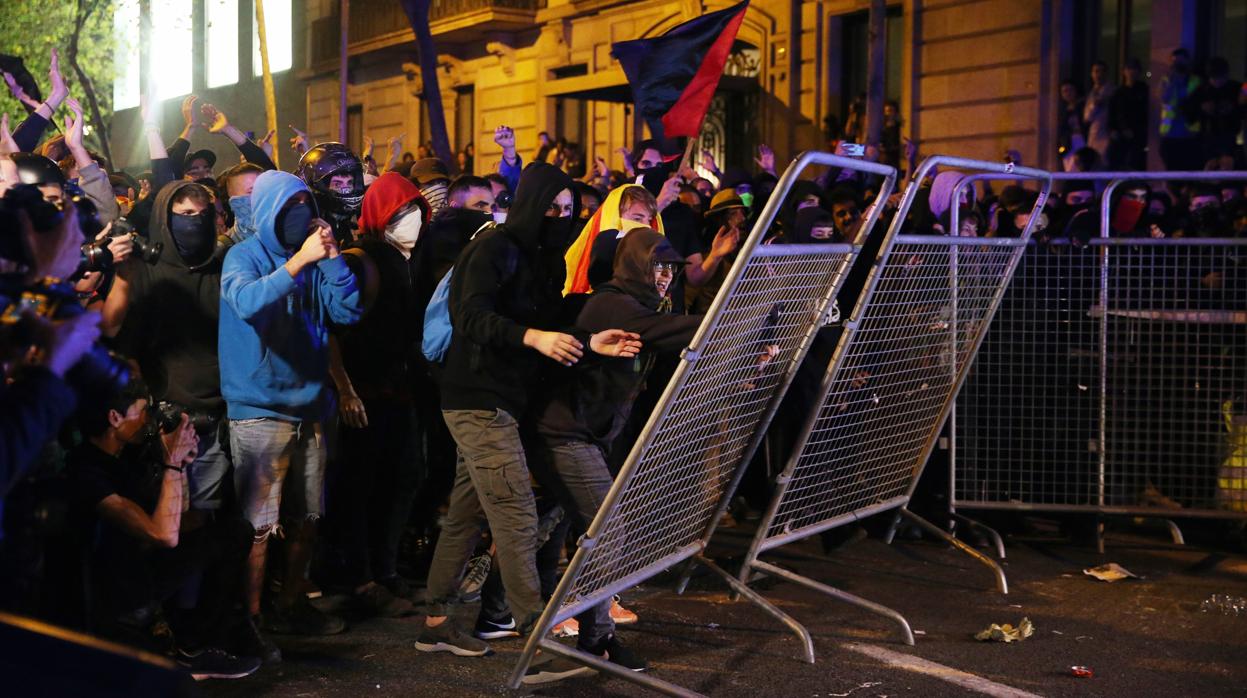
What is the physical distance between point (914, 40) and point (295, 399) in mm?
14558

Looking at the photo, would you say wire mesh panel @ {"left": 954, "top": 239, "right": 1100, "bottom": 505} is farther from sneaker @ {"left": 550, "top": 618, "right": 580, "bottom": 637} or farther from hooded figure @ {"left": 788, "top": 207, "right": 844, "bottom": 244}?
sneaker @ {"left": 550, "top": 618, "right": 580, "bottom": 637}

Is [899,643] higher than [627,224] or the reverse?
the reverse

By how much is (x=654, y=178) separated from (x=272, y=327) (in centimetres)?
478

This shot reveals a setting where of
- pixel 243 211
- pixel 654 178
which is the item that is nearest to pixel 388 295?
pixel 243 211

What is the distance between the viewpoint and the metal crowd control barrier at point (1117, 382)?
759 cm

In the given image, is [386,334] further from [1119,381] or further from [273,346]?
[1119,381]

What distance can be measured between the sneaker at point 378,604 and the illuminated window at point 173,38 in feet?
97.6

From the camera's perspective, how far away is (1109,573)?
7.34 meters

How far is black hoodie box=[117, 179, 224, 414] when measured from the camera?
19.1 feet

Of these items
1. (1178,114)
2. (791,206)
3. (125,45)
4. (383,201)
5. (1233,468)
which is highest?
(125,45)

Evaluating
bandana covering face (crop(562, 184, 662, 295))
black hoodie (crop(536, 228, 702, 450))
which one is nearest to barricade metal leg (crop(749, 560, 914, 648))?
black hoodie (crop(536, 228, 702, 450))

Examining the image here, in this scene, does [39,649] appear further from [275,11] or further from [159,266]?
[275,11]

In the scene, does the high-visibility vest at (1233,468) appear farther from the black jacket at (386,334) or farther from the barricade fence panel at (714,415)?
the black jacket at (386,334)

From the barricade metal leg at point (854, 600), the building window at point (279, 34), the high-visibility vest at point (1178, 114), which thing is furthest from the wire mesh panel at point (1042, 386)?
the building window at point (279, 34)
